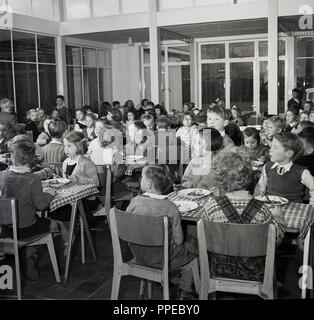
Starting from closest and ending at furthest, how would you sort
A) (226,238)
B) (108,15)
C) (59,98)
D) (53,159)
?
(226,238) → (53,159) → (59,98) → (108,15)

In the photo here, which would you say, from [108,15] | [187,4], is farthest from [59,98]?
[187,4]

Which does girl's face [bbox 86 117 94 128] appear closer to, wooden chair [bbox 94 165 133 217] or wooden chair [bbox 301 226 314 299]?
wooden chair [bbox 94 165 133 217]

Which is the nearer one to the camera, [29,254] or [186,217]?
[186,217]

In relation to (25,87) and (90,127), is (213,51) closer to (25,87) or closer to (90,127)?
(25,87)

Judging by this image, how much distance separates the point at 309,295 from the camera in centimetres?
326

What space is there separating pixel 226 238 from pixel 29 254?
87.2 inches

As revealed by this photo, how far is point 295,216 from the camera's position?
10.2 ft

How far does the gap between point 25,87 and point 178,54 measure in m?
6.38

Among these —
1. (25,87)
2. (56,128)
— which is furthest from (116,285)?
(25,87)

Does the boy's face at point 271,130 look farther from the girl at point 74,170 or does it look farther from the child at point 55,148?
the child at point 55,148

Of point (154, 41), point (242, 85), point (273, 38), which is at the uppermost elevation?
point (154, 41)

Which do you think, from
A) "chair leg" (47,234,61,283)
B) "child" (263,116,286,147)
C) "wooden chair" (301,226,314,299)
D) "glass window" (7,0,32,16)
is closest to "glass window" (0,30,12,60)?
"glass window" (7,0,32,16)
